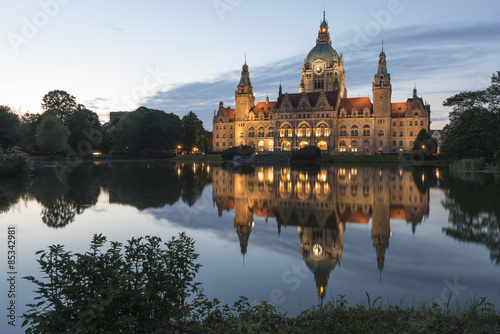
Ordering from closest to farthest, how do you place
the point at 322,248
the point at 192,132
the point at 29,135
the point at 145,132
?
1. the point at 322,248
2. the point at 29,135
3. the point at 145,132
4. the point at 192,132

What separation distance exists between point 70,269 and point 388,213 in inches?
510

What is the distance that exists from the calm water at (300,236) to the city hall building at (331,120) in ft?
266

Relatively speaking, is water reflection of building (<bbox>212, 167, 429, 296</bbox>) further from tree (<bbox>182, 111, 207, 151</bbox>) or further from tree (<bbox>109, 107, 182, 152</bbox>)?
tree (<bbox>182, 111, 207, 151</bbox>)

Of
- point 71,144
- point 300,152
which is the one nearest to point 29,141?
point 71,144

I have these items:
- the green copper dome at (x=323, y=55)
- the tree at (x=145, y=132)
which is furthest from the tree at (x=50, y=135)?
the green copper dome at (x=323, y=55)

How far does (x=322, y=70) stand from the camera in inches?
4611

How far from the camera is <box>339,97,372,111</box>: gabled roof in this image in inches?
4009

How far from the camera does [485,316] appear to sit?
5293 mm

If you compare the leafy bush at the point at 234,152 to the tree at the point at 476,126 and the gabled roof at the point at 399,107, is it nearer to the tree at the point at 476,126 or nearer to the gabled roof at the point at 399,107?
the tree at the point at 476,126

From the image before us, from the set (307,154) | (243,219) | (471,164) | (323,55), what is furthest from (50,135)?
(323,55)

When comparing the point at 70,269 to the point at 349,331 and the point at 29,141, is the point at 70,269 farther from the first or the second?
the point at 29,141

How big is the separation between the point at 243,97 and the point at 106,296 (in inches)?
4284

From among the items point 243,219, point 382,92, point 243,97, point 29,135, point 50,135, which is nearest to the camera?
point 243,219

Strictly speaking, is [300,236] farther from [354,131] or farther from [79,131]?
[354,131]
